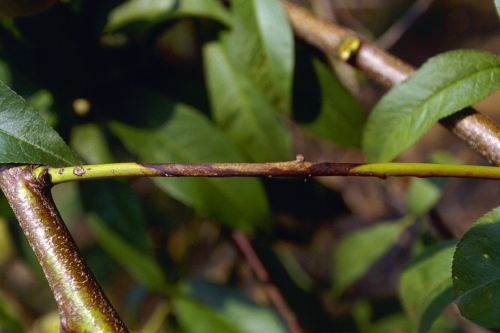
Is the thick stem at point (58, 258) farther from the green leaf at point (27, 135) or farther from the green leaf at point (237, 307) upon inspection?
the green leaf at point (237, 307)

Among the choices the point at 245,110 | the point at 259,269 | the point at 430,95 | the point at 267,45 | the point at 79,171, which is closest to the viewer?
the point at 79,171

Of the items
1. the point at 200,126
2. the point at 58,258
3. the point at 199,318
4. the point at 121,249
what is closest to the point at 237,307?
the point at 199,318

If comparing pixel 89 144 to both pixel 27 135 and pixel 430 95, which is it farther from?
pixel 430 95

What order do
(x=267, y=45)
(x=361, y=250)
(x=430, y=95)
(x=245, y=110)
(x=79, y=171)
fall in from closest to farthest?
(x=79, y=171) < (x=430, y=95) < (x=267, y=45) < (x=245, y=110) < (x=361, y=250)

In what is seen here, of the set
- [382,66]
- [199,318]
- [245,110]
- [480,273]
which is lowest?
[199,318]

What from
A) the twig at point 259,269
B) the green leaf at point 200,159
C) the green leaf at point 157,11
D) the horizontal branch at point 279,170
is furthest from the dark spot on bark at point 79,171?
the twig at point 259,269

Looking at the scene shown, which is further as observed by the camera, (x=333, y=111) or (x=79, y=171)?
(x=333, y=111)

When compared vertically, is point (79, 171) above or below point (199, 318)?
above
